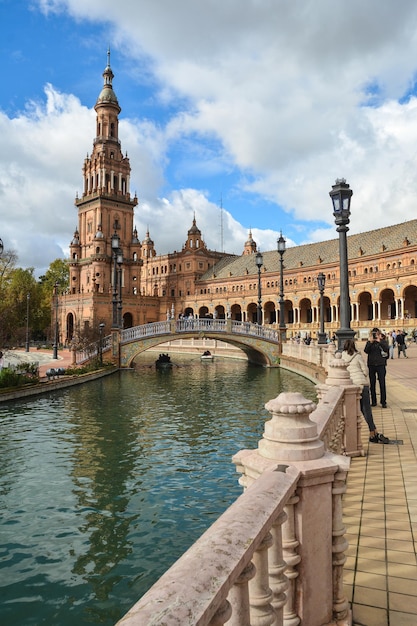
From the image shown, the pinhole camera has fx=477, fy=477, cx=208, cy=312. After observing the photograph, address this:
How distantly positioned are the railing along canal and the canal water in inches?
137

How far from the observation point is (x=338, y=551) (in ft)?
11.3

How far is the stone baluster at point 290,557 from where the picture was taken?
3066 mm

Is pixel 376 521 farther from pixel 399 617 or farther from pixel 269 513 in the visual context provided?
pixel 269 513

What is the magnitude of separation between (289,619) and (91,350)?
33.1 meters

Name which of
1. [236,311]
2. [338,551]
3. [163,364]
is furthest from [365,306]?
[338,551]

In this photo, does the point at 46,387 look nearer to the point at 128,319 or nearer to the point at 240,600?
the point at 240,600

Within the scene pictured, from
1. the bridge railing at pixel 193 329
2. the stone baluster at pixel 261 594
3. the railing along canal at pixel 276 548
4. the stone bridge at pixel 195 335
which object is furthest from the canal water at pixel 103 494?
the bridge railing at pixel 193 329

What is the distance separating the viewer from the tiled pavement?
12.4 feet

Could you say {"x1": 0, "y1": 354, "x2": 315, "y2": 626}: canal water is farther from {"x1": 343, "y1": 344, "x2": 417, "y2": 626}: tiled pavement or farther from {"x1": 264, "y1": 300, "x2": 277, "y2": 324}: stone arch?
{"x1": 264, "y1": 300, "x2": 277, "y2": 324}: stone arch

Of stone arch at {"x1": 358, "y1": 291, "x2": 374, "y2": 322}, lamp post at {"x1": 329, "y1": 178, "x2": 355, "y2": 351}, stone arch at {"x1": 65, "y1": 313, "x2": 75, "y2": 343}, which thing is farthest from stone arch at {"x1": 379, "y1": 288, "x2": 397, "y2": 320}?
lamp post at {"x1": 329, "y1": 178, "x2": 355, "y2": 351}

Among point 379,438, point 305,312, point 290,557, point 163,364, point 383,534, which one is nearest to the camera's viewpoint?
point 290,557

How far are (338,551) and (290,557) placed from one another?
0.59 m

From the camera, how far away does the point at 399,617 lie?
11.9ft

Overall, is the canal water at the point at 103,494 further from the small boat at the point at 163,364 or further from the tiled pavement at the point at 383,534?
the small boat at the point at 163,364
